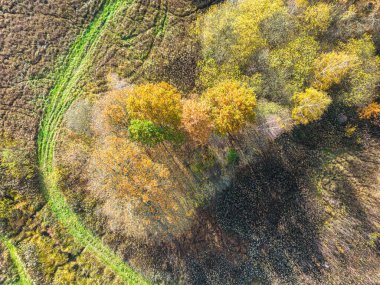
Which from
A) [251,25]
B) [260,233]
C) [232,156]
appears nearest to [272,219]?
[260,233]

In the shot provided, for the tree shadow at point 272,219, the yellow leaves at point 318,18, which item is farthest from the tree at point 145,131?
the yellow leaves at point 318,18

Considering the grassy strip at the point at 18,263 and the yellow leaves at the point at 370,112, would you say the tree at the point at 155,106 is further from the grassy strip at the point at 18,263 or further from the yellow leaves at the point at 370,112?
the yellow leaves at the point at 370,112

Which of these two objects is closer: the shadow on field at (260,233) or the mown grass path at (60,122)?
the mown grass path at (60,122)

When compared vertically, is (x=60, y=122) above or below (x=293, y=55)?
below

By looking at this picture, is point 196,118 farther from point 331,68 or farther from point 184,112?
point 331,68

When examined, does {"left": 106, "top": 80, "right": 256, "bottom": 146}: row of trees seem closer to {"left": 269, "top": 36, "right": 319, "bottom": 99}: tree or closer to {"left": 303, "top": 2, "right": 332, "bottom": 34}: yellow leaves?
{"left": 269, "top": 36, "right": 319, "bottom": 99}: tree

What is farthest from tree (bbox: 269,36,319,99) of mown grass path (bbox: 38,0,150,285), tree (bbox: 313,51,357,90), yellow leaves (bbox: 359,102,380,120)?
mown grass path (bbox: 38,0,150,285)
